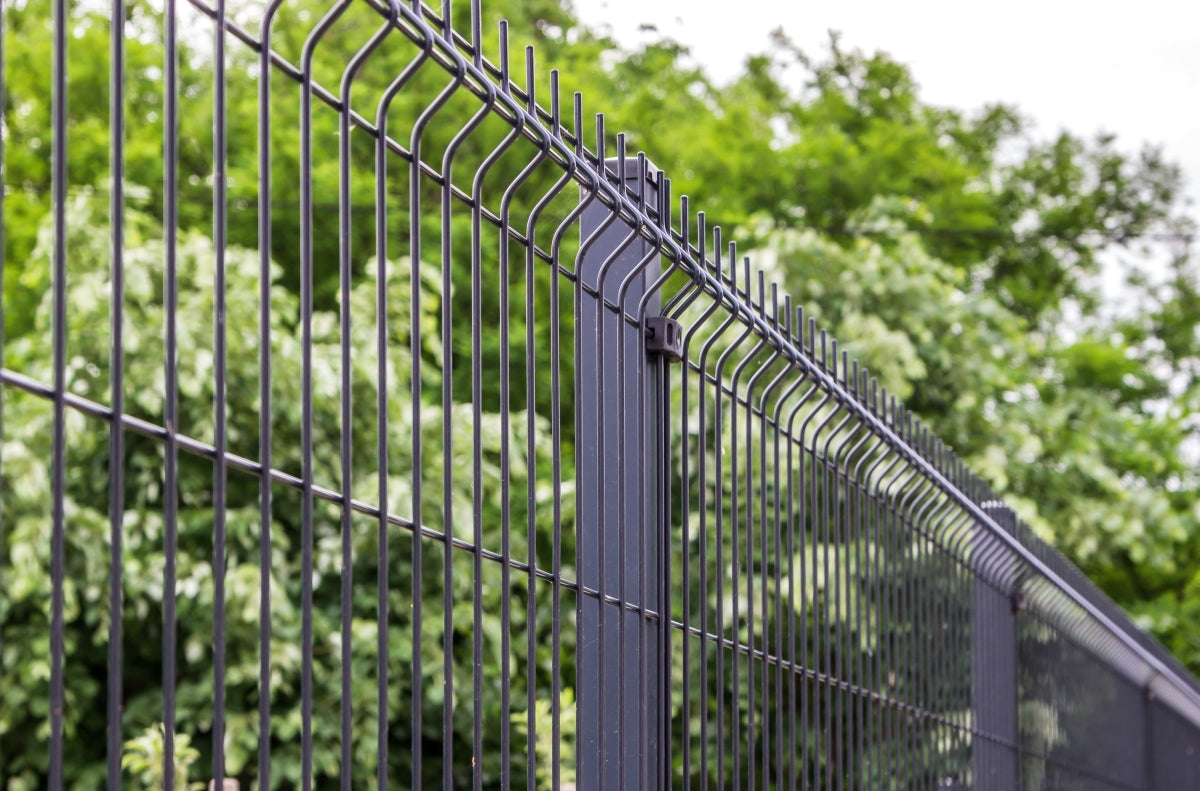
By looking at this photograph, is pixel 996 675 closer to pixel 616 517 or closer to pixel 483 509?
pixel 616 517

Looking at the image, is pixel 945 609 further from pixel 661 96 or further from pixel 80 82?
pixel 661 96

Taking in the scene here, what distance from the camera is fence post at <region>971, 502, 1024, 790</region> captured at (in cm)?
503

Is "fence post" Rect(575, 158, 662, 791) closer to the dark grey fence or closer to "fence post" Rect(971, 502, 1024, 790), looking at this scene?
the dark grey fence

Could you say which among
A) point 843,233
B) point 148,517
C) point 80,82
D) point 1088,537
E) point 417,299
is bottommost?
point 417,299

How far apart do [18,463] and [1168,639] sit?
44.8 feet

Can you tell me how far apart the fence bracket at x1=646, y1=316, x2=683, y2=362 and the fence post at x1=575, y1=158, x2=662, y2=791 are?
0.04m

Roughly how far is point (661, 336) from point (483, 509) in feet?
18.2

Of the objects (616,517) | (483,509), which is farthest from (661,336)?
(483,509)

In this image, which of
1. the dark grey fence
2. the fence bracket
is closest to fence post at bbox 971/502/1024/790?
the dark grey fence

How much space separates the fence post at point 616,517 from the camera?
246 cm

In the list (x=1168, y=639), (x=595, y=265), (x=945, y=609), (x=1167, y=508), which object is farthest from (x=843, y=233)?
(x=595, y=265)

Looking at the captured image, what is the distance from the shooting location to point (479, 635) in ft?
6.40

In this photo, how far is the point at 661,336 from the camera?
2736 millimetres

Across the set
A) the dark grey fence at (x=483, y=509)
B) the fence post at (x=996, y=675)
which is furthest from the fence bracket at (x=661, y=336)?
the fence post at (x=996, y=675)
